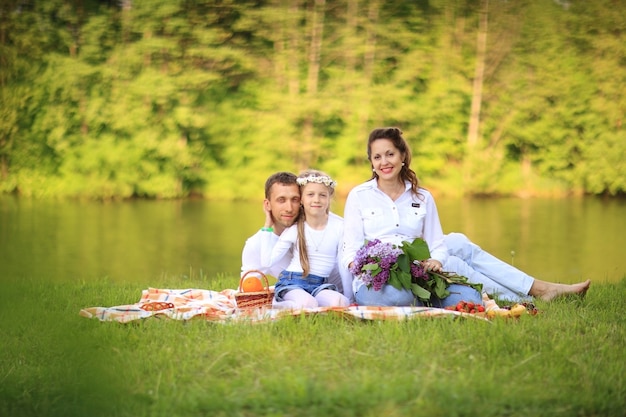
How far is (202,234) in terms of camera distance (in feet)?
38.1

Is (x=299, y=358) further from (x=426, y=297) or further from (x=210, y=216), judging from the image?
(x=210, y=216)

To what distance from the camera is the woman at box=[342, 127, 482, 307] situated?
3629mm

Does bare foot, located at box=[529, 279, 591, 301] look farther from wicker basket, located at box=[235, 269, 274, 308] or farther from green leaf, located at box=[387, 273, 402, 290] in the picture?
wicker basket, located at box=[235, 269, 274, 308]

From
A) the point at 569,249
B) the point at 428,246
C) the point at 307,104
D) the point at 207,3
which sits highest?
the point at 207,3

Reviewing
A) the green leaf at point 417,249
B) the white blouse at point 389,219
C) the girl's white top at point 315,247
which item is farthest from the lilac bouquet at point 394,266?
the girl's white top at point 315,247

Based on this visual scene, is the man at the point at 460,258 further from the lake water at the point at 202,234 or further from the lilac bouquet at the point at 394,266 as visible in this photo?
the lake water at the point at 202,234

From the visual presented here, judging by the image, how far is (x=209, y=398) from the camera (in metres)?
2.34

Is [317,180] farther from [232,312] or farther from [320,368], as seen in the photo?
[320,368]

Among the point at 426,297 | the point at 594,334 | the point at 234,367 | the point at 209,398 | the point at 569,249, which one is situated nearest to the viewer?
the point at 209,398

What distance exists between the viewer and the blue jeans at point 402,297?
349 centimetres

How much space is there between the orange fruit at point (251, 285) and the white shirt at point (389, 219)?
1.42 ft

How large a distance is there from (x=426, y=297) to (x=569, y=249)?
26.0 ft

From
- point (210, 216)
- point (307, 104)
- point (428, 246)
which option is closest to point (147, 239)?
point (210, 216)

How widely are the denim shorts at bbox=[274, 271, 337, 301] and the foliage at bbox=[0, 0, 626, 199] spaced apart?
1060 centimetres
